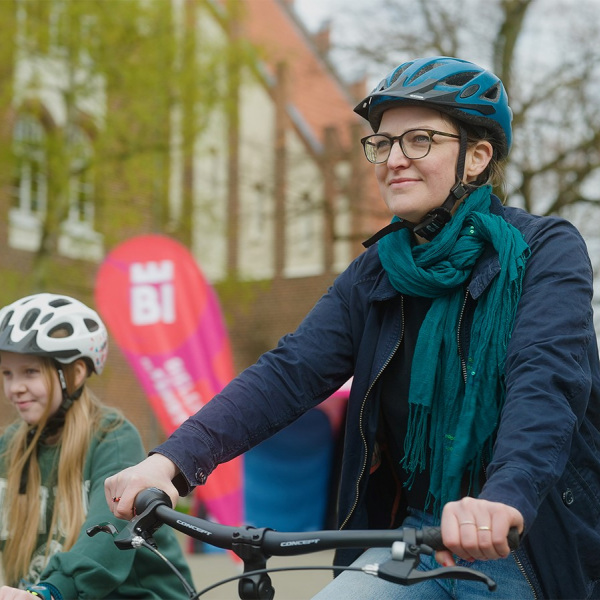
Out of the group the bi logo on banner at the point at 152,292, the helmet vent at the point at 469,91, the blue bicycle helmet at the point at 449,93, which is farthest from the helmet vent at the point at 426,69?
the bi logo on banner at the point at 152,292

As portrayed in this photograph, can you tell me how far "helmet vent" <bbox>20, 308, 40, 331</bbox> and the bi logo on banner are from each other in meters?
5.10

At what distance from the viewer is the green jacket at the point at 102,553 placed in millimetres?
3531

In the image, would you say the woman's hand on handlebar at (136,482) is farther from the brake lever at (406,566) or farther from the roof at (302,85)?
the roof at (302,85)

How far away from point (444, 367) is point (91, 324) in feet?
7.52

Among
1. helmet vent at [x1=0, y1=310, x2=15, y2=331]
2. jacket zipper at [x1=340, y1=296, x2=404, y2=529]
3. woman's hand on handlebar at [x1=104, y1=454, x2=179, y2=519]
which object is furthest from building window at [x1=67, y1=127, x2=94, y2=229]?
woman's hand on handlebar at [x1=104, y1=454, x2=179, y2=519]

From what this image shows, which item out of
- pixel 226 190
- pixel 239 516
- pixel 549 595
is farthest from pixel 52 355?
pixel 226 190

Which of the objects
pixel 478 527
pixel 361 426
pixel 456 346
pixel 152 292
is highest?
pixel 152 292

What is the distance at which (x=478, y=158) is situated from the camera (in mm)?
3119

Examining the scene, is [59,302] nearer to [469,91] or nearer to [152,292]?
[469,91]

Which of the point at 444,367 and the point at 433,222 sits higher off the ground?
the point at 433,222

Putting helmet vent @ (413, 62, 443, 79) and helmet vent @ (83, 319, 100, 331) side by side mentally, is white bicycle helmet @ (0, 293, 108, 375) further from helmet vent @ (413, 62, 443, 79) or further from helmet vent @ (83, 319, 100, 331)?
helmet vent @ (413, 62, 443, 79)

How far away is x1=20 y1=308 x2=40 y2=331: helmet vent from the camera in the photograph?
4.41m

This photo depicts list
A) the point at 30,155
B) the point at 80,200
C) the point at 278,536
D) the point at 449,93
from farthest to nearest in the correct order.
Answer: the point at 80,200
the point at 30,155
the point at 449,93
the point at 278,536

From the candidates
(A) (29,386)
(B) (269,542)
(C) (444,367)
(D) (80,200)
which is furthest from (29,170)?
(B) (269,542)
